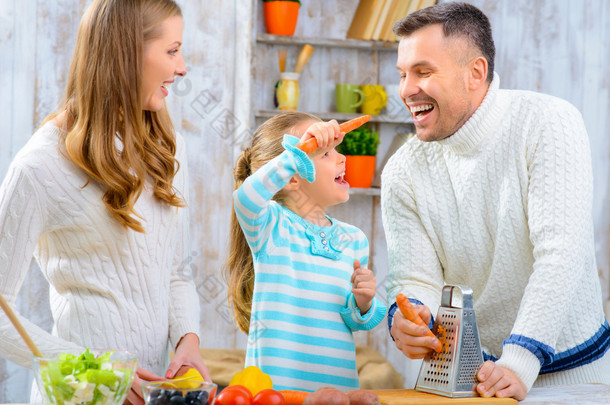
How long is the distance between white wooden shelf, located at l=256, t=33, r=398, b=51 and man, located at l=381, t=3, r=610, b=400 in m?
1.62

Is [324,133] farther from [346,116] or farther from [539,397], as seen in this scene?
[346,116]

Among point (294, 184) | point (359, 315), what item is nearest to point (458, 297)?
point (359, 315)

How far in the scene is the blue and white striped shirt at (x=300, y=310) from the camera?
65.1 inches

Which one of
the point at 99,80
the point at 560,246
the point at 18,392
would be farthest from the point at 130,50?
the point at 18,392

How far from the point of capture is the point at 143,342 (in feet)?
4.91

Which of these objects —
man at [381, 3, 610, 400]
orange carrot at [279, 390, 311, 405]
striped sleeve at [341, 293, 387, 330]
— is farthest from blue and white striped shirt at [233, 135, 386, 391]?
orange carrot at [279, 390, 311, 405]

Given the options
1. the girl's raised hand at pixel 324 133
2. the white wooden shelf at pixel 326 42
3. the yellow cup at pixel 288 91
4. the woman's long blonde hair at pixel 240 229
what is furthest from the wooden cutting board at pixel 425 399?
the white wooden shelf at pixel 326 42

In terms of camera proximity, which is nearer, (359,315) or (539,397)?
(539,397)

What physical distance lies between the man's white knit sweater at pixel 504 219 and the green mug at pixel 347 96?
159 cm

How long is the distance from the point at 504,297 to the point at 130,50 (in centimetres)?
105

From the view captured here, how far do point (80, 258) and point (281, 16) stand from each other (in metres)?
2.09

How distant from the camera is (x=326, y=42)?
3316 mm

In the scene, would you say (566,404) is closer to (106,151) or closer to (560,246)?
(560,246)

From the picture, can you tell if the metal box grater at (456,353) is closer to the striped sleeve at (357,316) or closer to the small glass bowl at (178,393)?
the striped sleeve at (357,316)
